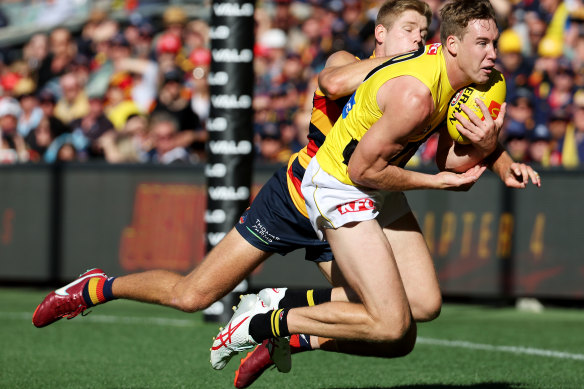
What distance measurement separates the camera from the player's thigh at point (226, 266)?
6.03m

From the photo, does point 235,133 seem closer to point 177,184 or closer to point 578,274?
point 177,184

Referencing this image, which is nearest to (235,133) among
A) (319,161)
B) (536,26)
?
(319,161)

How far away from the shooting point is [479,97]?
5469 millimetres

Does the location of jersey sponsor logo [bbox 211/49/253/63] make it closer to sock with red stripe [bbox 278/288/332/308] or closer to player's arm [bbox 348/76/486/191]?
sock with red stripe [bbox 278/288/332/308]

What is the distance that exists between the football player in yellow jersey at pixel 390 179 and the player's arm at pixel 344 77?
0.56 feet

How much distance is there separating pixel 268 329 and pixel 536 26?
954cm

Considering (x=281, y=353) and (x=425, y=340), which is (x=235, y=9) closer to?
(x=425, y=340)

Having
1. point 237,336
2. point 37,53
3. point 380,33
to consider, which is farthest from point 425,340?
point 37,53

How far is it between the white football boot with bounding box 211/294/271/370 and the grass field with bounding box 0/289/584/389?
2.03 ft

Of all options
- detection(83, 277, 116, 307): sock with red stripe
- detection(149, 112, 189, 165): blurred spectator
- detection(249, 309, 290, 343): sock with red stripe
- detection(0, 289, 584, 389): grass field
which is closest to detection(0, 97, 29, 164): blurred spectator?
detection(149, 112, 189, 165): blurred spectator

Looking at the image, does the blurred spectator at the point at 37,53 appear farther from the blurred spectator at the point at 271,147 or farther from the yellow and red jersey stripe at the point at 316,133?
the yellow and red jersey stripe at the point at 316,133

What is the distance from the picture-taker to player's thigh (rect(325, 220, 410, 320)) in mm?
5496

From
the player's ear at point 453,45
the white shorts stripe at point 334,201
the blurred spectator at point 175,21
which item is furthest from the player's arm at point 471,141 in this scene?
the blurred spectator at point 175,21

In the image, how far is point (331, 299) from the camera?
20.0 ft
